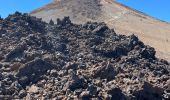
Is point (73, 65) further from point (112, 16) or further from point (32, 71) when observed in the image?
point (112, 16)

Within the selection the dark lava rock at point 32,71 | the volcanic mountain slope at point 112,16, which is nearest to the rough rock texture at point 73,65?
the dark lava rock at point 32,71

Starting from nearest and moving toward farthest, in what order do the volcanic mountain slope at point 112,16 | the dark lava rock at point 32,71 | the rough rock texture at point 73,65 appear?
the rough rock texture at point 73,65 < the dark lava rock at point 32,71 < the volcanic mountain slope at point 112,16

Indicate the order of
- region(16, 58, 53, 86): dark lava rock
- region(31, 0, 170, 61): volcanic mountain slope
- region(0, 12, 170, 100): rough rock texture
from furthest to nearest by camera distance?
1. region(31, 0, 170, 61): volcanic mountain slope
2. region(16, 58, 53, 86): dark lava rock
3. region(0, 12, 170, 100): rough rock texture

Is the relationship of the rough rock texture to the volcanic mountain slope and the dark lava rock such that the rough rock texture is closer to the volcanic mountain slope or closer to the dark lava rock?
the dark lava rock

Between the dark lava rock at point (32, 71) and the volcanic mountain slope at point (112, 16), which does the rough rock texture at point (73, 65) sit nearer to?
the dark lava rock at point (32, 71)

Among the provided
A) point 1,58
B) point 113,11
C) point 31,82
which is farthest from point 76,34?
point 113,11

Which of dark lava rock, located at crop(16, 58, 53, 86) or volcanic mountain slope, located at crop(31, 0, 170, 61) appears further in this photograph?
volcanic mountain slope, located at crop(31, 0, 170, 61)

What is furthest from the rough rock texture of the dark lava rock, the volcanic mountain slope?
the volcanic mountain slope

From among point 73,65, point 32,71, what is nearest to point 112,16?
point 73,65
